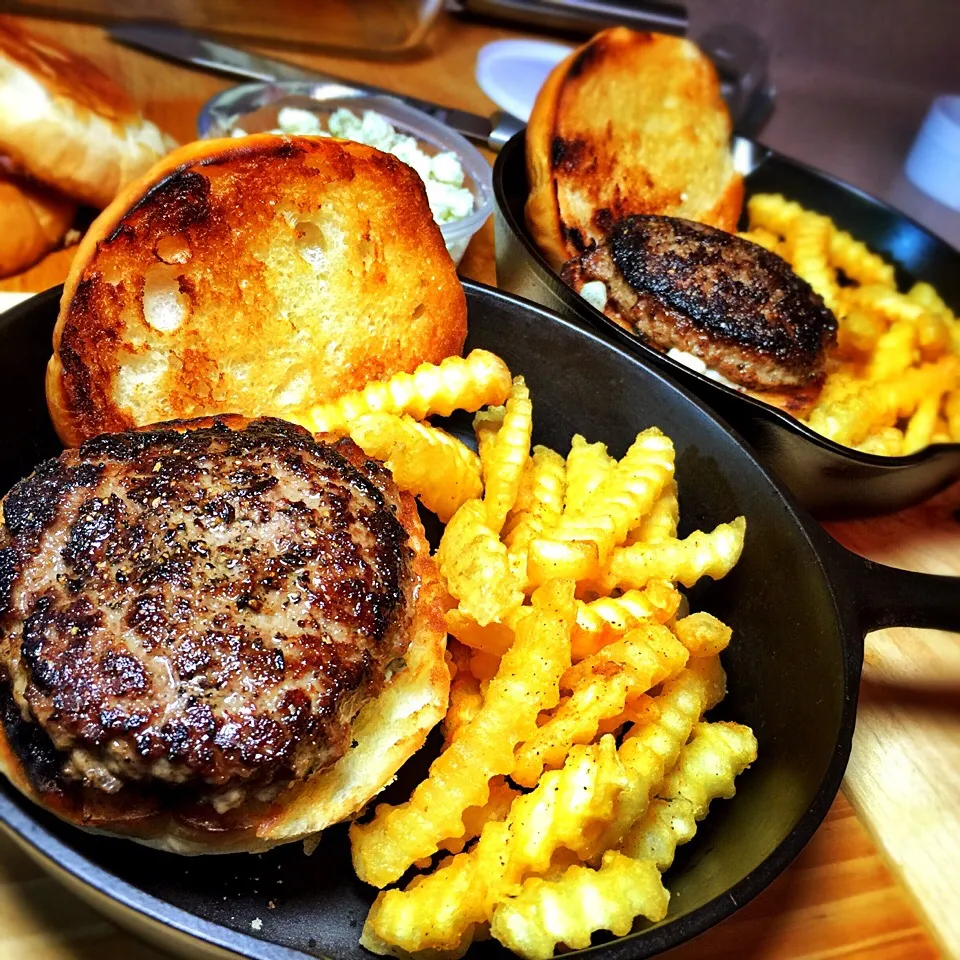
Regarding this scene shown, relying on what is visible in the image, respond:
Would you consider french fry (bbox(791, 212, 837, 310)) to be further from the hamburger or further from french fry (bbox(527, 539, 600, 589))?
the hamburger

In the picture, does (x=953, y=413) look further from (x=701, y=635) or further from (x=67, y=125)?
(x=67, y=125)

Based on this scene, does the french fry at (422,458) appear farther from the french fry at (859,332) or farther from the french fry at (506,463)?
the french fry at (859,332)

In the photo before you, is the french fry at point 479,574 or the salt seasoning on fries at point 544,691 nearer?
the salt seasoning on fries at point 544,691

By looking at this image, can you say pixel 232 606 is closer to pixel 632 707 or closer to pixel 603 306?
pixel 632 707

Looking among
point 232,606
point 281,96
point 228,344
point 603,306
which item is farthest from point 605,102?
point 232,606

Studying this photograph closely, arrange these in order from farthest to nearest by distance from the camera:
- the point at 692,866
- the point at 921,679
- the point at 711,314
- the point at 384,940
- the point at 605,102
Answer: the point at 605,102, the point at 711,314, the point at 921,679, the point at 692,866, the point at 384,940

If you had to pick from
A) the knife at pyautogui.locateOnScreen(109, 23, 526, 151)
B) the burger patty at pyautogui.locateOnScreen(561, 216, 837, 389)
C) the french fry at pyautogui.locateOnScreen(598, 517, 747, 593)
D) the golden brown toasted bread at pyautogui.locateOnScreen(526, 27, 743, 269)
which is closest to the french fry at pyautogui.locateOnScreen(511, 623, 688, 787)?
the french fry at pyautogui.locateOnScreen(598, 517, 747, 593)

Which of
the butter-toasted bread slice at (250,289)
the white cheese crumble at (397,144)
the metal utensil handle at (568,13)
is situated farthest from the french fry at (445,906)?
the metal utensil handle at (568,13)
